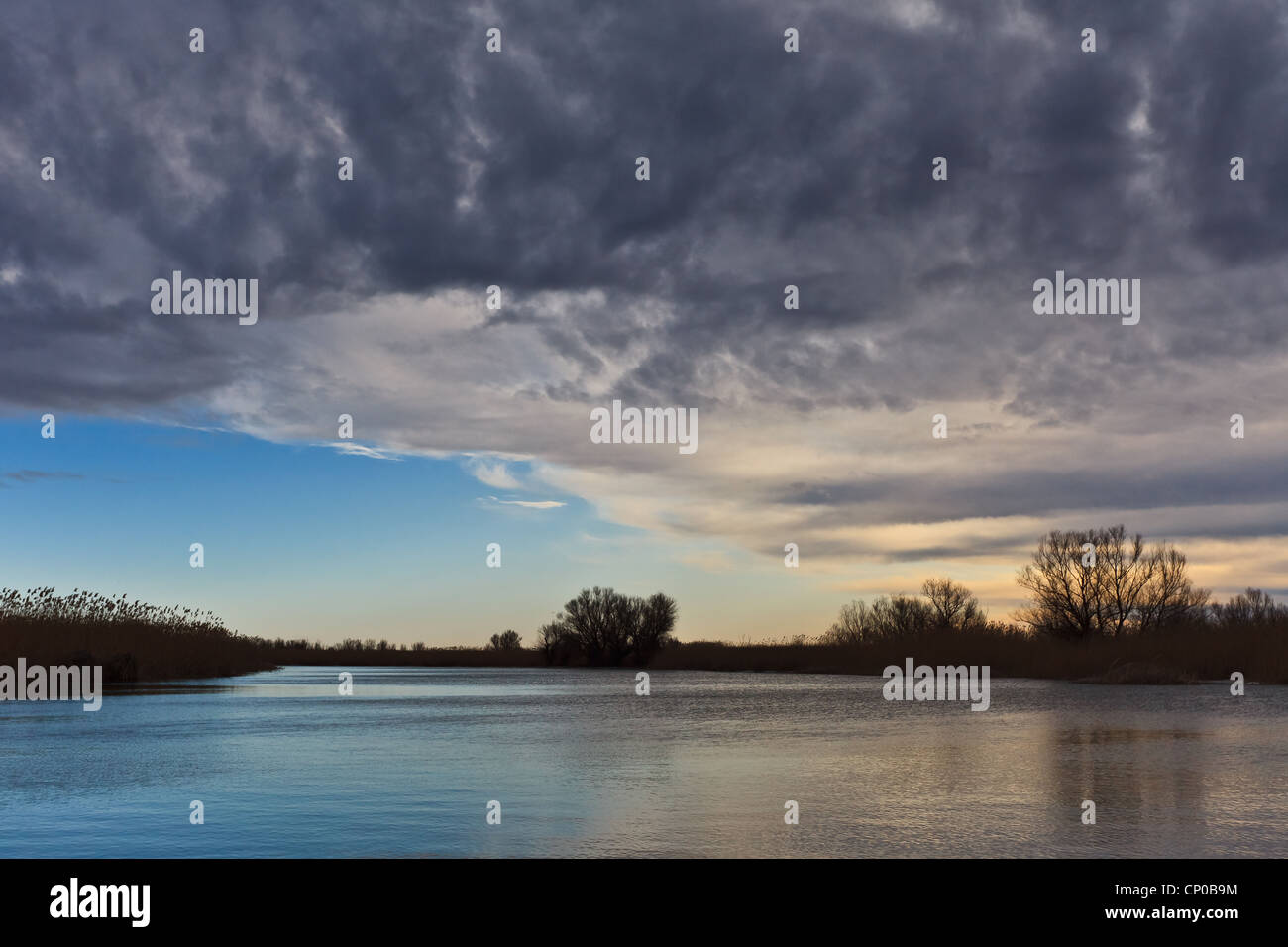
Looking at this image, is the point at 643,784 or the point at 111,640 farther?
the point at 111,640

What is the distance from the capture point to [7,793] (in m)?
12.5

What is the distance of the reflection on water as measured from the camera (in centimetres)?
956

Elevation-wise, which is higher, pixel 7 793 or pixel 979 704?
pixel 7 793

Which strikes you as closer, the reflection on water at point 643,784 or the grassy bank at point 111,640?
the reflection on water at point 643,784

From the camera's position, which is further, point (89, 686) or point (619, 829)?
point (89, 686)

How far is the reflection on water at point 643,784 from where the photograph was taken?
9.56 meters

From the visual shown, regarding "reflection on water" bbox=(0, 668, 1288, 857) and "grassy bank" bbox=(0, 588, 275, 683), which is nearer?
"reflection on water" bbox=(0, 668, 1288, 857)

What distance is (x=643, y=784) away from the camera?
1330 centimetres
